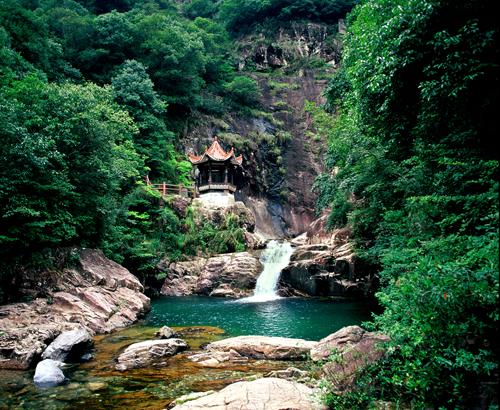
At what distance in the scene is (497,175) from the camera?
227 inches

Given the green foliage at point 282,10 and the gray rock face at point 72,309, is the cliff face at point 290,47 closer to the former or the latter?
the green foliage at point 282,10

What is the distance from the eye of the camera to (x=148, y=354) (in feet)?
29.3

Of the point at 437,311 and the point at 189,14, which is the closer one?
the point at 437,311

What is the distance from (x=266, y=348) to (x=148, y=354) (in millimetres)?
2897

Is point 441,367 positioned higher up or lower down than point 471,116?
lower down

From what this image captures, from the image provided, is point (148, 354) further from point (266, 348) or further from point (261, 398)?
point (261, 398)

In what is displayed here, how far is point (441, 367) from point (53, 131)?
1485 cm

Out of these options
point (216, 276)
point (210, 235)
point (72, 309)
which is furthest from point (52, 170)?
point (210, 235)

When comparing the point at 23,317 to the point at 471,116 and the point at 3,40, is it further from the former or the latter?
the point at 3,40

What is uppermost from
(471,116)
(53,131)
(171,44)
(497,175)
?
(171,44)

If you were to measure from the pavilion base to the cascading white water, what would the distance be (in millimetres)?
5192

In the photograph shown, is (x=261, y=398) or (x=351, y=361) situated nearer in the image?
(x=261, y=398)

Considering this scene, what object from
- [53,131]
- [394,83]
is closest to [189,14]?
[53,131]

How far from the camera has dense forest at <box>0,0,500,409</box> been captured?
4.54 metres
